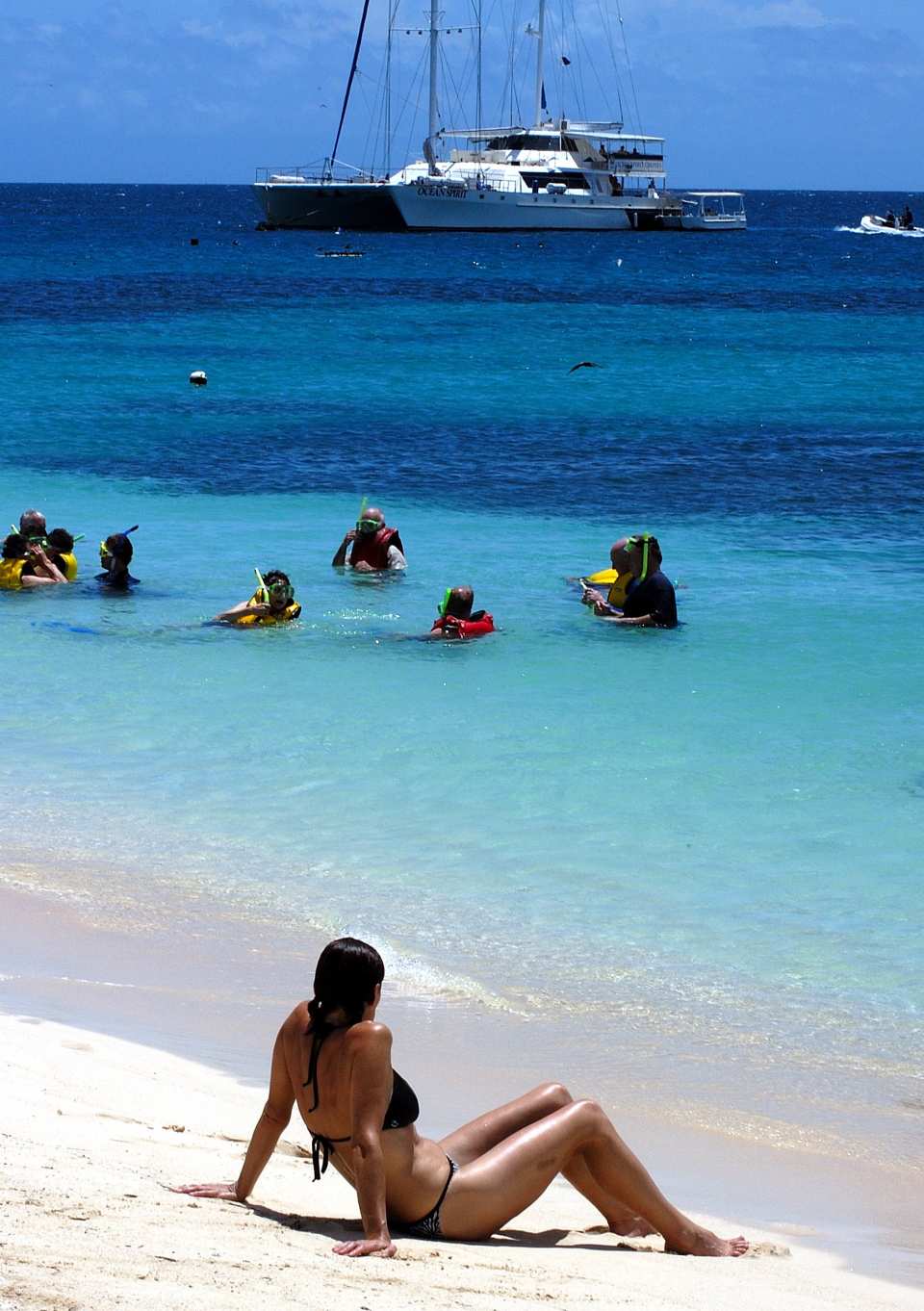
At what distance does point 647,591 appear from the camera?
1340 cm

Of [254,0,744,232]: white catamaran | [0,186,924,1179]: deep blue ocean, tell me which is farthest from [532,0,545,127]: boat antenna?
[0,186,924,1179]: deep blue ocean

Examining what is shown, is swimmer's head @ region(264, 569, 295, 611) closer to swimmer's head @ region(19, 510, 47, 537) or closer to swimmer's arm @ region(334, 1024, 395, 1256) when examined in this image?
swimmer's head @ region(19, 510, 47, 537)

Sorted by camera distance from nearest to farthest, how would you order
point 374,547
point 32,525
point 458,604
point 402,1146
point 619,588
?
point 402,1146 → point 458,604 → point 619,588 → point 32,525 → point 374,547

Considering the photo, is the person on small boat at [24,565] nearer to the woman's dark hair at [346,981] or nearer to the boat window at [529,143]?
the woman's dark hair at [346,981]

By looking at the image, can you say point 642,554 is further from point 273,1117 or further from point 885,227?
point 885,227

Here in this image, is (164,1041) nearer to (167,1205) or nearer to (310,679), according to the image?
(167,1205)

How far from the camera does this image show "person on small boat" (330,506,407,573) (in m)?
15.3

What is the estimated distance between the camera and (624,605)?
13.7 meters

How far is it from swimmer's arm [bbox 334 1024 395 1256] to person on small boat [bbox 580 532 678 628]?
9013mm

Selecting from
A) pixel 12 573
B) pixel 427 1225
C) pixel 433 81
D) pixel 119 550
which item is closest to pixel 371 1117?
pixel 427 1225

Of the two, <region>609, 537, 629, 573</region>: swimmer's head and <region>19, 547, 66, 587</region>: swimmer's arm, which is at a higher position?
<region>609, 537, 629, 573</region>: swimmer's head

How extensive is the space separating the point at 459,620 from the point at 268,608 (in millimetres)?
1547

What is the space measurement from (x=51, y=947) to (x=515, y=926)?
Answer: 202cm

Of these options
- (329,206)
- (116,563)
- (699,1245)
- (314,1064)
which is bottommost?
(699,1245)
